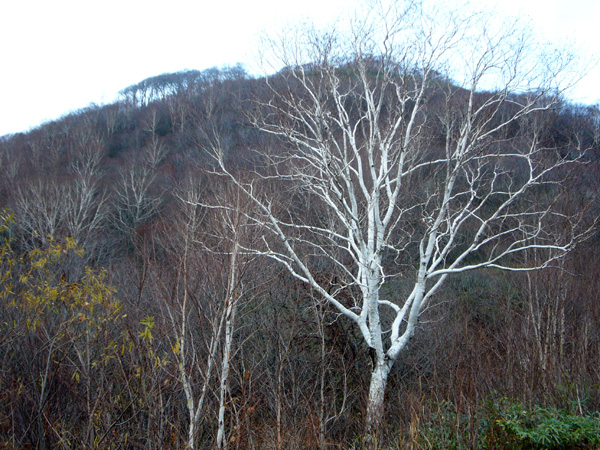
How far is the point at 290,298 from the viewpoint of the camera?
10523 millimetres

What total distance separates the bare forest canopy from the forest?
90 millimetres

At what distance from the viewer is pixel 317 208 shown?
1437 cm

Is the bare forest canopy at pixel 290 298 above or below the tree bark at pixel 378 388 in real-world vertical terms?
above

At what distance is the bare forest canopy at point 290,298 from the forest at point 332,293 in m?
0.09

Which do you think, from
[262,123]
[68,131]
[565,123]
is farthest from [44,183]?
[565,123]

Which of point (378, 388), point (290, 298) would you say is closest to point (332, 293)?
point (290, 298)

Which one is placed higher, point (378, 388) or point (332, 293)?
point (332, 293)

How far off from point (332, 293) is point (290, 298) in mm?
1209

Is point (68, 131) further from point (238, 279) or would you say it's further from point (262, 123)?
point (238, 279)

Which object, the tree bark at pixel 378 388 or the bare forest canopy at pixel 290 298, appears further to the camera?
the tree bark at pixel 378 388

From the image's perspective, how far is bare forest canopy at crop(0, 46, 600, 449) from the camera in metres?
5.34

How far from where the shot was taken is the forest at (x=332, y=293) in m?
5.31

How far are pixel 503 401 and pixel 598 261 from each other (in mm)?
11068

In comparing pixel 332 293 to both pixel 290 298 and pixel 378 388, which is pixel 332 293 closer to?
pixel 290 298
